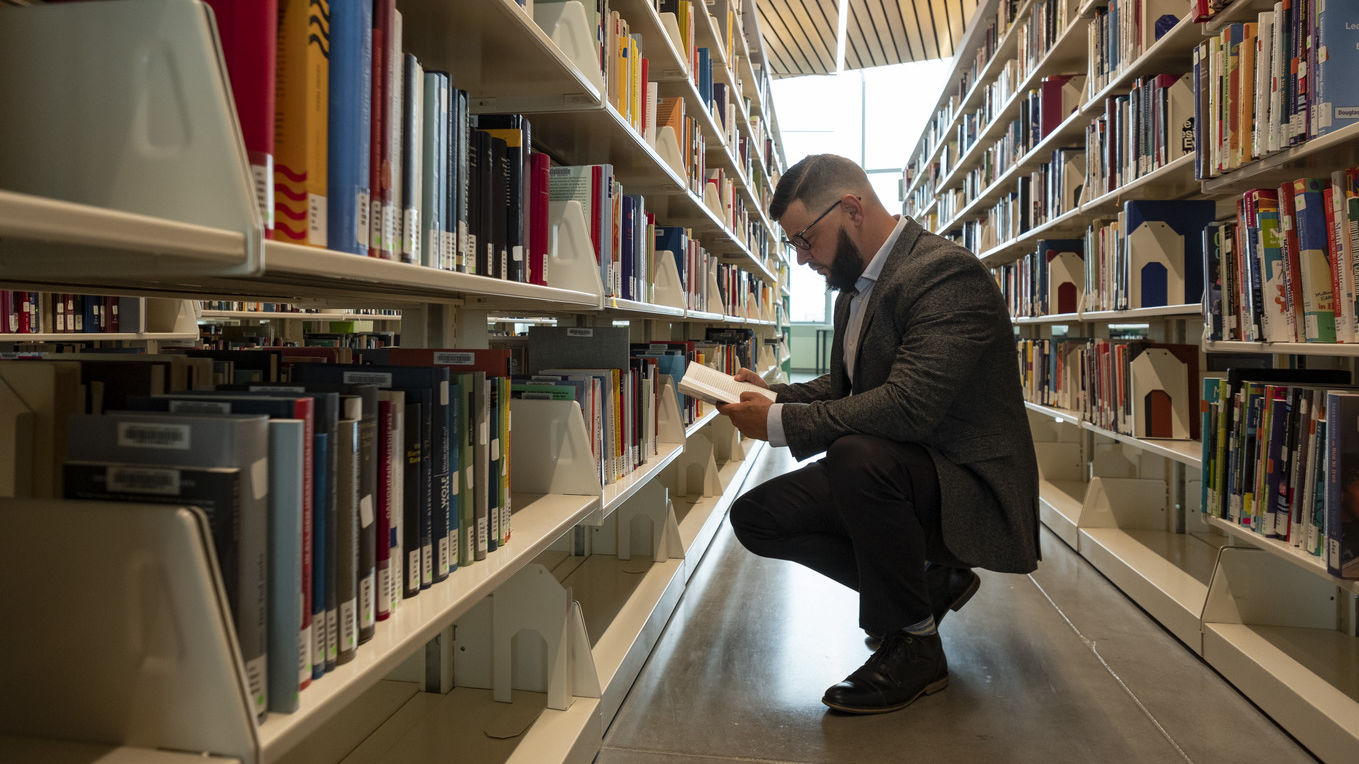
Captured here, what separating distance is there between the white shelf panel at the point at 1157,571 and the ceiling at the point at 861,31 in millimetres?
A: 6667

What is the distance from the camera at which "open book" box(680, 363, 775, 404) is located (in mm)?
1951

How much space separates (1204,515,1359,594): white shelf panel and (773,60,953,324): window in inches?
383

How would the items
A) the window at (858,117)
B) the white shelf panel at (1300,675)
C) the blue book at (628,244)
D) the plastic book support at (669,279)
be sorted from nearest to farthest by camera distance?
the white shelf panel at (1300,675)
the blue book at (628,244)
the plastic book support at (669,279)
the window at (858,117)

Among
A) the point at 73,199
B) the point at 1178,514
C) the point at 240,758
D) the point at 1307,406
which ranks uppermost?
the point at 73,199

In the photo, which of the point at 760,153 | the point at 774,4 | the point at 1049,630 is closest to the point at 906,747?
the point at 1049,630

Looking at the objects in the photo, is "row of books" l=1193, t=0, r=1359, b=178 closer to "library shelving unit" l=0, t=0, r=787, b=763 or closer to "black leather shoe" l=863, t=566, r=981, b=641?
"black leather shoe" l=863, t=566, r=981, b=641

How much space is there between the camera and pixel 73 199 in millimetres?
664

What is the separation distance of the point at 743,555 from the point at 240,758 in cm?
246

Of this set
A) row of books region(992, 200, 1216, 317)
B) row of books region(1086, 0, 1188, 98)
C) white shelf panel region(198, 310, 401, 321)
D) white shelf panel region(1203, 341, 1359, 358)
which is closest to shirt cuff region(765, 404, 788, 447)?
white shelf panel region(1203, 341, 1359, 358)

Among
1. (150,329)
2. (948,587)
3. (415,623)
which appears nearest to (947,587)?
(948,587)

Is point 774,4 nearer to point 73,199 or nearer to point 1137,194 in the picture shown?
point 1137,194

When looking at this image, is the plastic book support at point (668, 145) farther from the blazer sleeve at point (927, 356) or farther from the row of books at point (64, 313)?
the row of books at point (64, 313)

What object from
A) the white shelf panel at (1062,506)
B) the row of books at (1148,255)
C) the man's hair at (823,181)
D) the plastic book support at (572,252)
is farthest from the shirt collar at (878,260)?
the white shelf panel at (1062,506)

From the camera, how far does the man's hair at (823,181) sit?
2057mm
